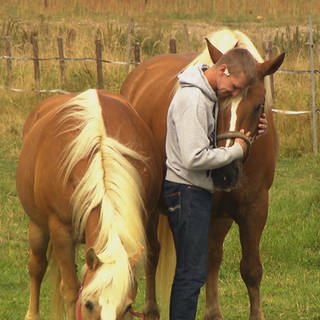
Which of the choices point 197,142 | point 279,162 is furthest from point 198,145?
point 279,162

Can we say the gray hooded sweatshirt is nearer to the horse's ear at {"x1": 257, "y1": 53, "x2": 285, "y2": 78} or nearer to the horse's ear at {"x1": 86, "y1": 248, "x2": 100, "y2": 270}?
the horse's ear at {"x1": 257, "y1": 53, "x2": 285, "y2": 78}

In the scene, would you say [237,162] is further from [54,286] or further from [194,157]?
[54,286]

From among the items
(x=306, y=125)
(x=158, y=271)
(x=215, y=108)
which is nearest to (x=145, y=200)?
(x=215, y=108)

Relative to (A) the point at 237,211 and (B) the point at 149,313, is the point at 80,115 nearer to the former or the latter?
(A) the point at 237,211

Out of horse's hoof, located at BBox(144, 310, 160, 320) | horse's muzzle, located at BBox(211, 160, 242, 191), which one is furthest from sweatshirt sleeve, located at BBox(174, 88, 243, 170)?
horse's hoof, located at BBox(144, 310, 160, 320)

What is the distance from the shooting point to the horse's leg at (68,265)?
5.89m

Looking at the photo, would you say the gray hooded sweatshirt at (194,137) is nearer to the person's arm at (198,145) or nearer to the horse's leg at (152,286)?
the person's arm at (198,145)

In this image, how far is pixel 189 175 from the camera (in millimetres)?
5863

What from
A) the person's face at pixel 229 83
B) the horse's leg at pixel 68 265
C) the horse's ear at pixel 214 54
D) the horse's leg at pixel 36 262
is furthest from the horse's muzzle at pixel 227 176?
the horse's leg at pixel 36 262

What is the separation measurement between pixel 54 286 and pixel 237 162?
1.64 m

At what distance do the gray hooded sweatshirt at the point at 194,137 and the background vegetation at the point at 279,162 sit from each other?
1703 millimetres

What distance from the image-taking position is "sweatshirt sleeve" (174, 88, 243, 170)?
5.60 metres

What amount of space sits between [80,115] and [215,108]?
32.7 inches

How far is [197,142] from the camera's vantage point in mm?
5664
